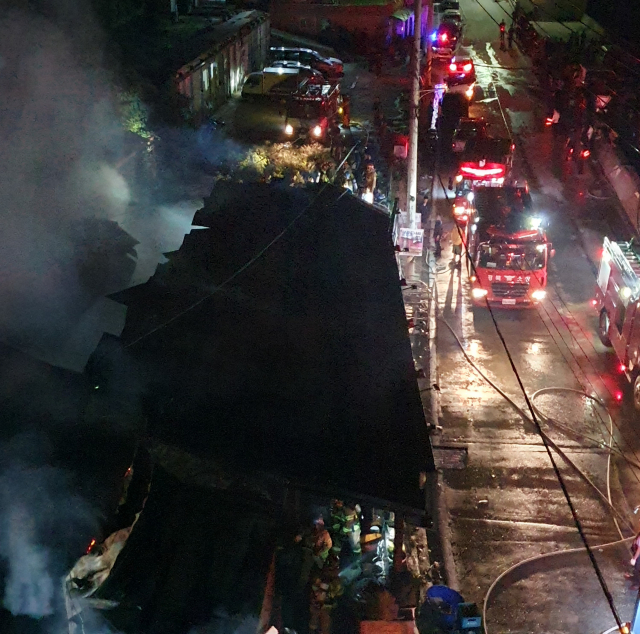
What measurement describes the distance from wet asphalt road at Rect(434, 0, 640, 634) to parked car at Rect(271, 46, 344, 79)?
472 inches

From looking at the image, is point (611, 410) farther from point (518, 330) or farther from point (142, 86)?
point (142, 86)

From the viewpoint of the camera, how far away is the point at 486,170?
858 inches

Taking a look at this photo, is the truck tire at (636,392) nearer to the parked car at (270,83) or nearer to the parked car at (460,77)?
the parked car at (270,83)

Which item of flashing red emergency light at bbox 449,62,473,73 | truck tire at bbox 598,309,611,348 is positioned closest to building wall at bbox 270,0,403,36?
flashing red emergency light at bbox 449,62,473,73

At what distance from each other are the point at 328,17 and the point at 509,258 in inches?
853

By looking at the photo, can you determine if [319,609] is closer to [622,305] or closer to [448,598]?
[448,598]

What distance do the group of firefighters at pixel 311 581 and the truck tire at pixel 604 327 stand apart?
9.70 meters

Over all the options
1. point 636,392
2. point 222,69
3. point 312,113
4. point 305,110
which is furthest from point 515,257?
point 222,69

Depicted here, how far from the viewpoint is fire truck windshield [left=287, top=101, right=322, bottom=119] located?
65.4 feet

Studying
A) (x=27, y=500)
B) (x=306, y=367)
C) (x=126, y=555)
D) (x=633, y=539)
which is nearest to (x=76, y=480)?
(x=27, y=500)

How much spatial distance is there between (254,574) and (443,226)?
1686cm

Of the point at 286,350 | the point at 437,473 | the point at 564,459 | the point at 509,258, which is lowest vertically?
the point at 437,473

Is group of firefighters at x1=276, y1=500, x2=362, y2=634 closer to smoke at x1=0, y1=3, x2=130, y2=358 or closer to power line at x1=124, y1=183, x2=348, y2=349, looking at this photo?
power line at x1=124, y1=183, x2=348, y2=349

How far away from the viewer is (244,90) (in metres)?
21.9
